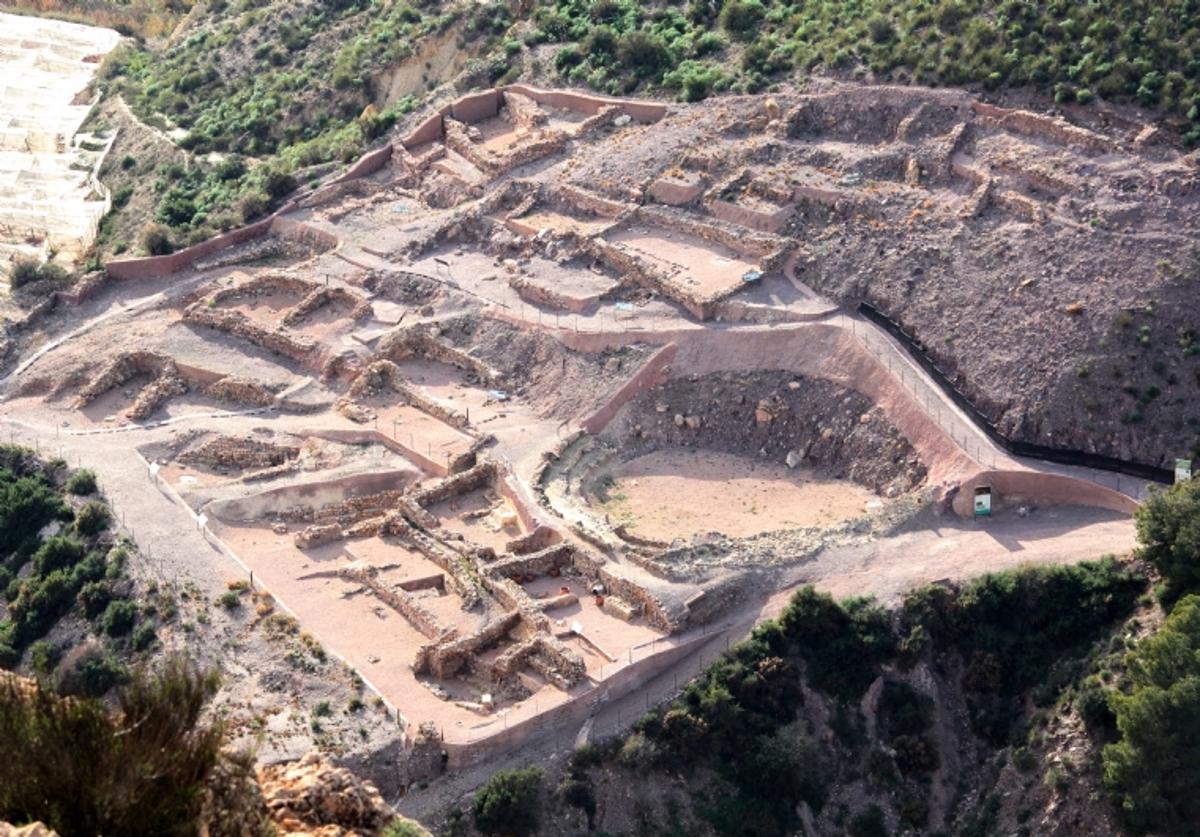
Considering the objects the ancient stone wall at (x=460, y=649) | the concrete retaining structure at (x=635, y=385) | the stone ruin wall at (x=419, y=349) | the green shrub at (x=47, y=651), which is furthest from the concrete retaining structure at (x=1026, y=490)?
the green shrub at (x=47, y=651)

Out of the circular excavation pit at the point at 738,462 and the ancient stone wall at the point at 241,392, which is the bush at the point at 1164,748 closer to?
the circular excavation pit at the point at 738,462

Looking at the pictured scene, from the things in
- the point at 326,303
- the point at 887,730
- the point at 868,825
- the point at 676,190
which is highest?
the point at 676,190

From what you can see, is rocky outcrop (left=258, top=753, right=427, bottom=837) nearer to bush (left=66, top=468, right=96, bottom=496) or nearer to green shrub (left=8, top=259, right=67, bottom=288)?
bush (left=66, top=468, right=96, bottom=496)

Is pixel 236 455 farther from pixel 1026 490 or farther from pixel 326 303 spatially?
pixel 1026 490

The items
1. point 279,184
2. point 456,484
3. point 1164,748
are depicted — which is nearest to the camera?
point 1164,748

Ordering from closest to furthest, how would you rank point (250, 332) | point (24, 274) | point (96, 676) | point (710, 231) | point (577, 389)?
1. point (96, 676)
2. point (577, 389)
3. point (710, 231)
4. point (250, 332)
5. point (24, 274)

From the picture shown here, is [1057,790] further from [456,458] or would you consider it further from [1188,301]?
[456,458]

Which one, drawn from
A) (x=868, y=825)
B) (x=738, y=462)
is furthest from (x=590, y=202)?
(x=868, y=825)
